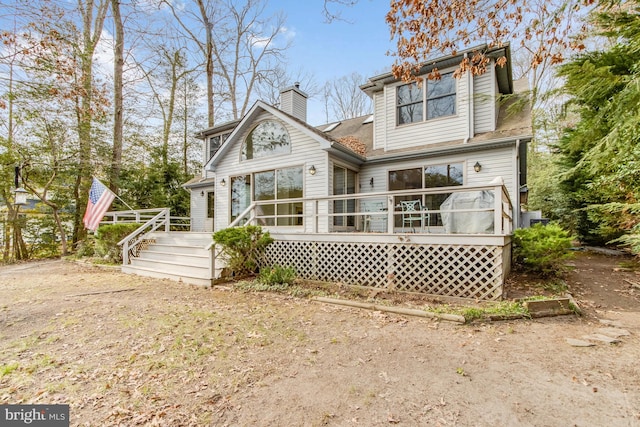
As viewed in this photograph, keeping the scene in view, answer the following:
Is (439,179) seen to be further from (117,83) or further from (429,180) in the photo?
(117,83)

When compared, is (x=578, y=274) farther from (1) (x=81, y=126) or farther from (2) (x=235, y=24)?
(2) (x=235, y=24)

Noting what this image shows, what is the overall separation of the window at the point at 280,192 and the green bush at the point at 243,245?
67.5 inches

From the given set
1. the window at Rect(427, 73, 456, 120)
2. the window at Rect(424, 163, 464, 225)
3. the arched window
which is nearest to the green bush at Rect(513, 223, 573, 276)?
the window at Rect(424, 163, 464, 225)

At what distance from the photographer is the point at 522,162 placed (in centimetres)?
977

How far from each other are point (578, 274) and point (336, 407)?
8.08 metres

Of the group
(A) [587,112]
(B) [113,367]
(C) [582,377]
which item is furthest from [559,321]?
(B) [113,367]

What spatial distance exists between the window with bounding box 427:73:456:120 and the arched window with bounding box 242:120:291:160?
447cm

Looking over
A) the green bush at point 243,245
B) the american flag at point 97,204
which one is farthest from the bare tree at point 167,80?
the green bush at point 243,245

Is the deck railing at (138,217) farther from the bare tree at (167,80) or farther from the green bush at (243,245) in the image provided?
the bare tree at (167,80)

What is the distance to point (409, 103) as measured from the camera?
9.30m

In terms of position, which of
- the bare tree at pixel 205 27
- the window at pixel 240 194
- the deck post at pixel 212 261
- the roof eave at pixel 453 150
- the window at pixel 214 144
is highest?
the bare tree at pixel 205 27

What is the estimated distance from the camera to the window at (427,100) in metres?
8.69

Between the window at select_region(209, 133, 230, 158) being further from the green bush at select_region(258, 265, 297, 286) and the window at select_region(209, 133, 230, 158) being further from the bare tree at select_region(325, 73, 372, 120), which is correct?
the bare tree at select_region(325, 73, 372, 120)

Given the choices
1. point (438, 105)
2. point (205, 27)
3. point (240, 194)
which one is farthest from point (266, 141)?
point (205, 27)
